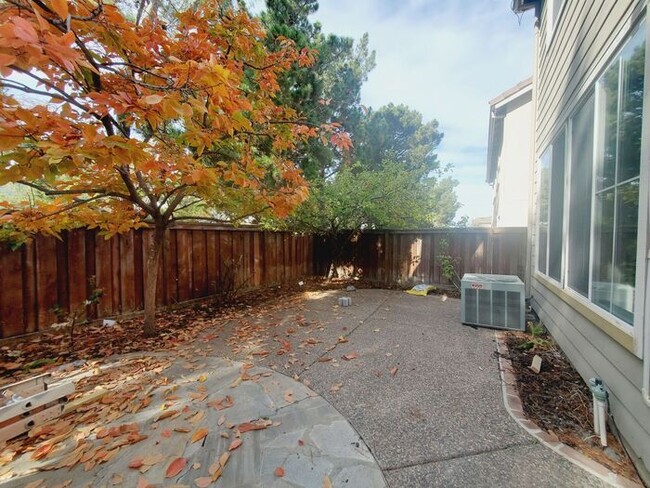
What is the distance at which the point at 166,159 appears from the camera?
8.50 ft

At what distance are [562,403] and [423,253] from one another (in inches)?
213

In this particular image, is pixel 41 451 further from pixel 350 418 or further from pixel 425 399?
pixel 425 399

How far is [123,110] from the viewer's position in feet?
5.47

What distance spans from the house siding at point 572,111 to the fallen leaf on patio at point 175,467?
8.81 ft

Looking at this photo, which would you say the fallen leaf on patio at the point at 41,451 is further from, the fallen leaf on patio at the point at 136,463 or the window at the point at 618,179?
the window at the point at 618,179

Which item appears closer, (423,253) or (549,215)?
(549,215)

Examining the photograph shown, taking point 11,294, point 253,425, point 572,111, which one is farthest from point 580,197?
point 11,294

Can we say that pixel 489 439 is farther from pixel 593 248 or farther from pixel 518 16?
pixel 518 16

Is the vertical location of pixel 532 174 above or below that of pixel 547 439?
above

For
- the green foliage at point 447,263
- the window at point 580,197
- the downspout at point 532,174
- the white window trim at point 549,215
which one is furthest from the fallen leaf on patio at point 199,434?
the green foliage at point 447,263

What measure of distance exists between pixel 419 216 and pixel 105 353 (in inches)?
269

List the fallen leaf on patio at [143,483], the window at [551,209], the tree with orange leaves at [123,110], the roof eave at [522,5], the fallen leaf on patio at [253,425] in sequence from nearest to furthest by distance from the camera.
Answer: the tree with orange leaves at [123,110], the fallen leaf on patio at [143,483], the fallen leaf on patio at [253,425], the window at [551,209], the roof eave at [522,5]

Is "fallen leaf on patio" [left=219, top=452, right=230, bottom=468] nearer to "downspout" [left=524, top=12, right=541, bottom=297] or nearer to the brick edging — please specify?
the brick edging

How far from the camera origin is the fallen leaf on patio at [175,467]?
1656 mm
